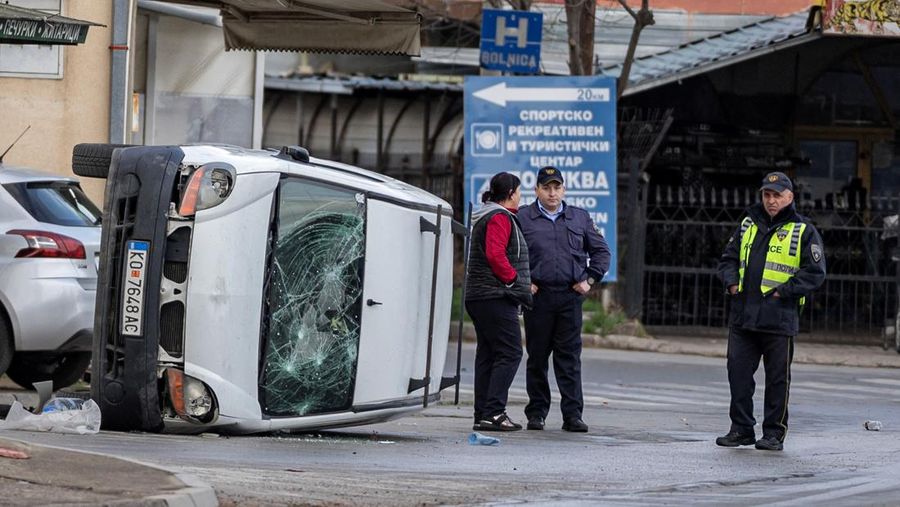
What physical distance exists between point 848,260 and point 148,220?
13188 millimetres

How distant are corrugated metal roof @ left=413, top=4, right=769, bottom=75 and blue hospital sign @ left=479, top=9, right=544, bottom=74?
5.45 meters

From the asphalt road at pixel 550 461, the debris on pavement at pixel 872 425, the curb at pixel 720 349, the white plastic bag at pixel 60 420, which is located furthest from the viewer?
the curb at pixel 720 349

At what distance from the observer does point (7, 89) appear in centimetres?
1527

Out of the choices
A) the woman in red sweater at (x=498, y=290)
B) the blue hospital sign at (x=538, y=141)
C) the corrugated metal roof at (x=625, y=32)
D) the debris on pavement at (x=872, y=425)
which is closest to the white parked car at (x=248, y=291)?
the woman in red sweater at (x=498, y=290)

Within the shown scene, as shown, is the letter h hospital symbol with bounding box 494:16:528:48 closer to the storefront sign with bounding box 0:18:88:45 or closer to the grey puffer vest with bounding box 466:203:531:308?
the storefront sign with bounding box 0:18:88:45

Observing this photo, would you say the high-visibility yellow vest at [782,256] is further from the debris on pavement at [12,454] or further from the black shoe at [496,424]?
→ the debris on pavement at [12,454]

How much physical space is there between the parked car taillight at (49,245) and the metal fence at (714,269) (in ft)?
33.1

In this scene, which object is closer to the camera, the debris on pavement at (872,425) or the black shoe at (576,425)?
the black shoe at (576,425)

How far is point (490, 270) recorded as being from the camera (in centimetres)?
1108

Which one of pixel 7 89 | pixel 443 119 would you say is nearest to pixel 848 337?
pixel 443 119

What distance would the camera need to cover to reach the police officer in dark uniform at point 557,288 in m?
11.3

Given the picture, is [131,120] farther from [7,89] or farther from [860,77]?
[860,77]

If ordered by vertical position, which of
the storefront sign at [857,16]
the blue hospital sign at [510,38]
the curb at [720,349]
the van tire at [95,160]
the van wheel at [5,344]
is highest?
the storefront sign at [857,16]

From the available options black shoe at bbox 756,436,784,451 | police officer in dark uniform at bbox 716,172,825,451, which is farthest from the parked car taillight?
black shoe at bbox 756,436,784,451
